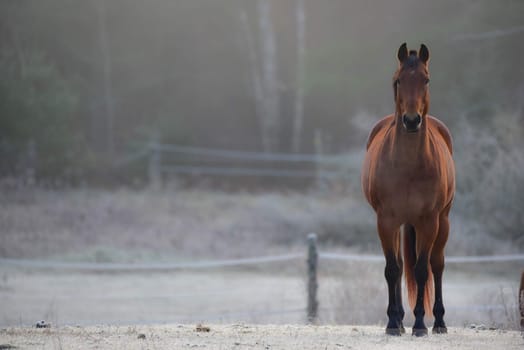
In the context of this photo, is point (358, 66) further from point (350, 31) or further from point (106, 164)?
point (106, 164)

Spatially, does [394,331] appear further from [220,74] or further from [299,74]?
[220,74]

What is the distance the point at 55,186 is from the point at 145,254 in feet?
25.7

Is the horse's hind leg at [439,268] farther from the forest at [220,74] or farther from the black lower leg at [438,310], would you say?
the forest at [220,74]

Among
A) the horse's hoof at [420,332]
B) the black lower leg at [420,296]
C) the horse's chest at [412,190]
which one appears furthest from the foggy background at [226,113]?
the horse's chest at [412,190]

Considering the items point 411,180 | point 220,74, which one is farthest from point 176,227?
point 220,74

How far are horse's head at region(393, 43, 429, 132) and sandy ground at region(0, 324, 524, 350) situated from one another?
1.56 meters

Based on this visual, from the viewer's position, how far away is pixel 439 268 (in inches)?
255

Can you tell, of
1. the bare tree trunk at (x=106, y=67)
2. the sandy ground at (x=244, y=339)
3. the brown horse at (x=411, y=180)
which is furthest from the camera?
the bare tree trunk at (x=106, y=67)

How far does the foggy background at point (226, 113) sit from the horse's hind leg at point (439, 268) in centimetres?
458

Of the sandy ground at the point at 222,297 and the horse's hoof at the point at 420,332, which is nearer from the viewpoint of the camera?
the horse's hoof at the point at 420,332

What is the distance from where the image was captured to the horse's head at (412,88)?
5387 mm

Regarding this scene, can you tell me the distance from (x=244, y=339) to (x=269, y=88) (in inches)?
879

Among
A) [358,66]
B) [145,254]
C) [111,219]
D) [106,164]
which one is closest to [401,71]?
[145,254]

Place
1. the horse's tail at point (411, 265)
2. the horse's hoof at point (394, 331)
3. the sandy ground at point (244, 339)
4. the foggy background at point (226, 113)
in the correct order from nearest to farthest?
the sandy ground at point (244, 339), the horse's hoof at point (394, 331), the horse's tail at point (411, 265), the foggy background at point (226, 113)
